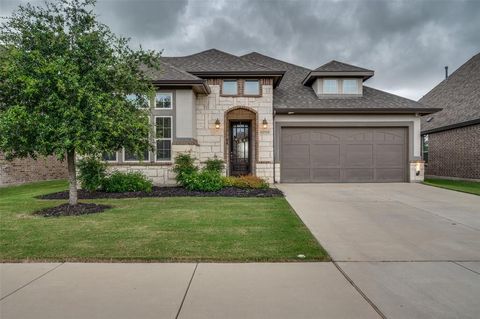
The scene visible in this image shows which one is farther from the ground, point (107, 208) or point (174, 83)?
point (174, 83)

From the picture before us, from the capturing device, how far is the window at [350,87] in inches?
591

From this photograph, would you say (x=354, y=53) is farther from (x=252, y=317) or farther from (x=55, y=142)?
(x=252, y=317)

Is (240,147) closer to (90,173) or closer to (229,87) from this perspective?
(229,87)

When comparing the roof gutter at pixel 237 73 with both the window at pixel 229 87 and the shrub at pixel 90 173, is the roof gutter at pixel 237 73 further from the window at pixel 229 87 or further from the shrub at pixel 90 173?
the shrub at pixel 90 173

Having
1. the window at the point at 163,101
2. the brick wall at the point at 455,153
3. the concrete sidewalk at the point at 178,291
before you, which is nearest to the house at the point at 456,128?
the brick wall at the point at 455,153

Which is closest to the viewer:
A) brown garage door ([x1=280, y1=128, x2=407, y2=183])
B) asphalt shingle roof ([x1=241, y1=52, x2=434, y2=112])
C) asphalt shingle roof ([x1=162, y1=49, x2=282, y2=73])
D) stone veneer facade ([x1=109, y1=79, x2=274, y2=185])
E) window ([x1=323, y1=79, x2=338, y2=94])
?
asphalt shingle roof ([x1=162, y1=49, x2=282, y2=73])

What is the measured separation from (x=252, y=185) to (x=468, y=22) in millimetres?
15789

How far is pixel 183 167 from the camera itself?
1133cm

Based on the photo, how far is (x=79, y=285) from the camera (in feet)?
10.2

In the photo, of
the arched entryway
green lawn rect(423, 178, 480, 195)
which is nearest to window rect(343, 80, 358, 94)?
the arched entryway

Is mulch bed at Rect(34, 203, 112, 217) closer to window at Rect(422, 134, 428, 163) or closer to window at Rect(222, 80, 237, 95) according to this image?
window at Rect(222, 80, 237, 95)

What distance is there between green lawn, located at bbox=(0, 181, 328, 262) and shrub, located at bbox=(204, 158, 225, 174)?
5108 millimetres

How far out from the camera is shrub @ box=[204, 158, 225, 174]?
42.4 feet

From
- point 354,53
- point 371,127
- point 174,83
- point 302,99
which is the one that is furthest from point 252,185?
point 354,53
